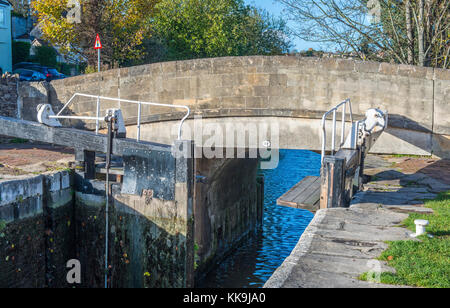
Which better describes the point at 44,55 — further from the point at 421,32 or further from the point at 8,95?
the point at 421,32

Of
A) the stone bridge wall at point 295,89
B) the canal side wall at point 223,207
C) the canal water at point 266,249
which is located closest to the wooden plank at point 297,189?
the stone bridge wall at point 295,89

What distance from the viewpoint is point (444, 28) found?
14195 mm

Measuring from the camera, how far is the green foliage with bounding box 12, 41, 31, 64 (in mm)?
37719

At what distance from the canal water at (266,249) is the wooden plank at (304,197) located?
3893mm

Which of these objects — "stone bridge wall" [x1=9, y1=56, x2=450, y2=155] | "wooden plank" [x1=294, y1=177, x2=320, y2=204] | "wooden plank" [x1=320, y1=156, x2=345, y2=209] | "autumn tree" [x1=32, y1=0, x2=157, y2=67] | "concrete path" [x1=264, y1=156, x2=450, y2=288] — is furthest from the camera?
"autumn tree" [x1=32, y1=0, x2=157, y2=67]

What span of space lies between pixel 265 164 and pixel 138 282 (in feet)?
51.6

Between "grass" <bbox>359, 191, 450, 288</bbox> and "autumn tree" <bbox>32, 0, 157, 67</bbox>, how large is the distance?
19.9 m

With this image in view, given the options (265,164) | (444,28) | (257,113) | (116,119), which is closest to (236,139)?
(257,113)

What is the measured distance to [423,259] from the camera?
4953 millimetres

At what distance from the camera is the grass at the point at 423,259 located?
4453mm

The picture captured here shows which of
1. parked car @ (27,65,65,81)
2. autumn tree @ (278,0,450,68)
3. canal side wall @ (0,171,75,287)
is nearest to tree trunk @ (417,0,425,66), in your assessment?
autumn tree @ (278,0,450,68)

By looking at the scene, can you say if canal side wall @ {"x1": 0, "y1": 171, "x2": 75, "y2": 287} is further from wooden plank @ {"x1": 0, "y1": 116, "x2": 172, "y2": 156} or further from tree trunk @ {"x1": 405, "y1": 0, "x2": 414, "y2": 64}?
tree trunk @ {"x1": 405, "y1": 0, "x2": 414, "y2": 64}

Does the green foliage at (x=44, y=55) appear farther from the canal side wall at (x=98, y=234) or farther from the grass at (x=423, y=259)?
the grass at (x=423, y=259)

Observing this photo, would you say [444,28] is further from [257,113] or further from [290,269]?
[290,269]
